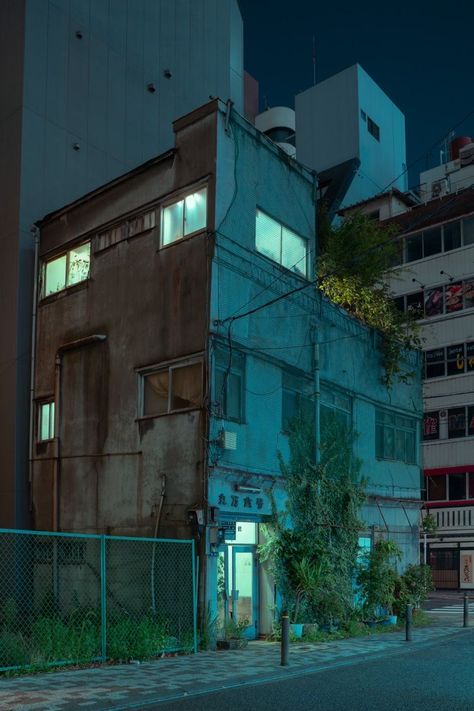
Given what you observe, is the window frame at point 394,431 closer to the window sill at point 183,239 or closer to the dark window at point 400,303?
the window sill at point 183,239

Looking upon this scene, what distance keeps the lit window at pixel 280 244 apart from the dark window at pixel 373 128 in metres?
33.7

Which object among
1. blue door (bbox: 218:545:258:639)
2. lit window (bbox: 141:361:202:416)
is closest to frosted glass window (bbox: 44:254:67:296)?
lit window (bbox: 141:361:202:416)

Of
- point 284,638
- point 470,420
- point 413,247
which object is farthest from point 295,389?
point 413,247

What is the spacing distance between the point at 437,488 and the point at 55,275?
2608cm

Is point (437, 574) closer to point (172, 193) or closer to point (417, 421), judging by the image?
point (417, 421)

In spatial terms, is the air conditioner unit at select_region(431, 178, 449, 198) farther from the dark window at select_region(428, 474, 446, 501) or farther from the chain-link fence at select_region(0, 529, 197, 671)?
the chain-link fence at select_region(0, 529, 197, 671)

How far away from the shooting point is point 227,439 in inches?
673

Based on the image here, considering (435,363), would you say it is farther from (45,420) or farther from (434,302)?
(45,420)

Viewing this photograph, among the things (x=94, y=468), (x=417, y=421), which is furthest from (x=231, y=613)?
(x=417, y=421)

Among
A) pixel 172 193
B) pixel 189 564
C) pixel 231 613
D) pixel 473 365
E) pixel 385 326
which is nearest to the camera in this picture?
pixel 189 564

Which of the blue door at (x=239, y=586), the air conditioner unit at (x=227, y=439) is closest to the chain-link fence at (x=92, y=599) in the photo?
the blue door at (x=239, y=586)

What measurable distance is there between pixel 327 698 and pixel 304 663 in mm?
3749

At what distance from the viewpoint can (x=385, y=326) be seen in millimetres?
24953

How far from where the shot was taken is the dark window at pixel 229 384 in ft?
57.2
